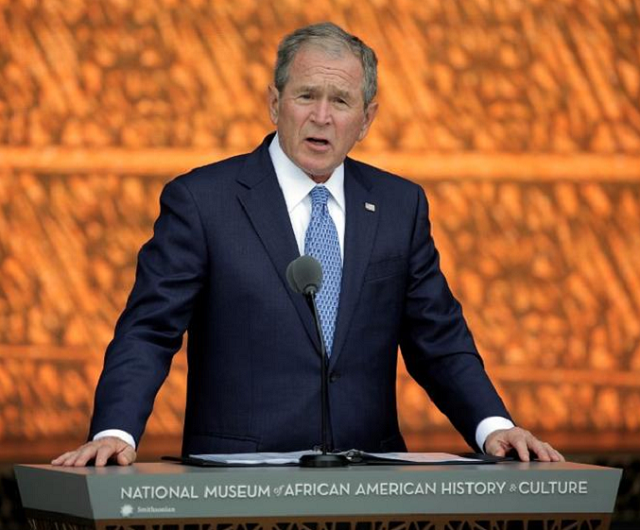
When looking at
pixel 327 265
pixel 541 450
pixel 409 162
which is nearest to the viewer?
pixel 541 450

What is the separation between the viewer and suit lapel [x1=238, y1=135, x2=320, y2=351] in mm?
2715

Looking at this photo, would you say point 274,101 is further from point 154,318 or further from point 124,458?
point 124,458

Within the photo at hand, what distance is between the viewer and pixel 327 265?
2746 mm

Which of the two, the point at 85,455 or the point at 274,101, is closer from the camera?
the point at 85,455

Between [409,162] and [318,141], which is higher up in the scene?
[409,162]

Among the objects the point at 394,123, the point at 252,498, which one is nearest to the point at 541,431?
the point at 394,123

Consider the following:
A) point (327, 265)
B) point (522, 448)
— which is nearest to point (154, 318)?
point (327, 265)

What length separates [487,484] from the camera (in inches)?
83.9

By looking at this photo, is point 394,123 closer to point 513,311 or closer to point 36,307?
point 513,311

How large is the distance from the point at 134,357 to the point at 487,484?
0.72m

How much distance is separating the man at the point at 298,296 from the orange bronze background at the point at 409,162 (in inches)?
87.3

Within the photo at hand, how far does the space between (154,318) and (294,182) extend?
16.5 inches

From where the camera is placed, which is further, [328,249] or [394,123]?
[394,123]

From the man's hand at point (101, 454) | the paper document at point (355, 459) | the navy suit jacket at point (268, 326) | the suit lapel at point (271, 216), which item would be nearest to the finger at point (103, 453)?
the man's hand at point (101, 454)
